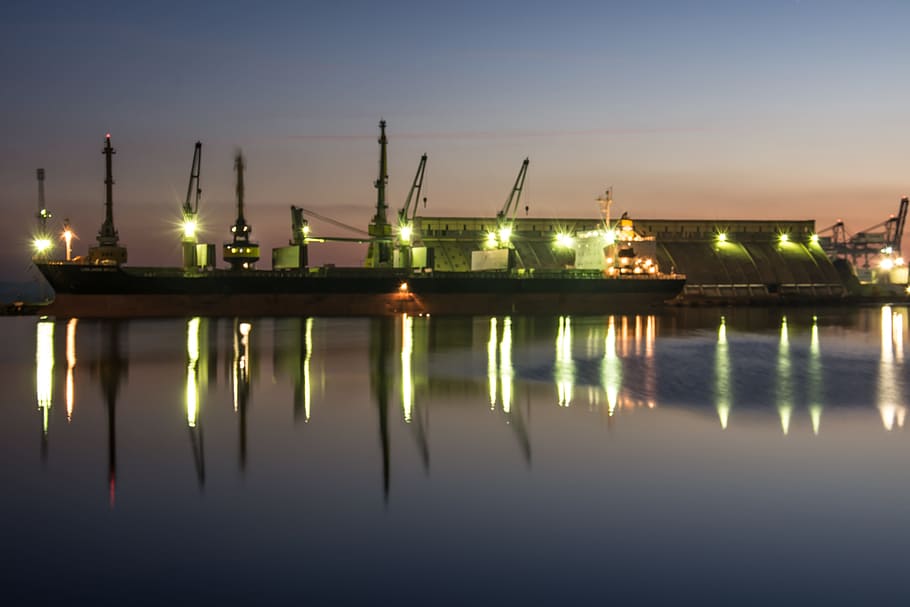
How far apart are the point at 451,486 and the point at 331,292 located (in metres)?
67.8

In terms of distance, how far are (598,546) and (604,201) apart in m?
100

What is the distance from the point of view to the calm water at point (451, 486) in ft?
31.3

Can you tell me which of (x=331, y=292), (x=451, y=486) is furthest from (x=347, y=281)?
(x=451, y=486)

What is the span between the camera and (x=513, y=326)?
2434 inches

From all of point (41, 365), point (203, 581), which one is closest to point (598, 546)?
point (203, 581)

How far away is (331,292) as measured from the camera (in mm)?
80500

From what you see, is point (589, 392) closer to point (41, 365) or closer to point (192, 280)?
point (41, 365)

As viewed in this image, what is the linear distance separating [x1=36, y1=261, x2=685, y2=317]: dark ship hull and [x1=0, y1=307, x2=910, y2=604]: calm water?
44838 mm

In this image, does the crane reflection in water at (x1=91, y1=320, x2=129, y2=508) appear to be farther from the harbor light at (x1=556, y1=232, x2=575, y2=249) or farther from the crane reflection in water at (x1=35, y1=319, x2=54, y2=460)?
the harbor light at (x1=556, y1=232, x2=575, y2=249)

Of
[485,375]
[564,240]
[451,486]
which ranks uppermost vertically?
[564,240]

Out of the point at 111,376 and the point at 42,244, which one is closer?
the point at 111,376

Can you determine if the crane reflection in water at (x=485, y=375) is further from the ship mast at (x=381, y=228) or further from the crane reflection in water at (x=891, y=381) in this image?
the ship mast at (x=381, y=228)

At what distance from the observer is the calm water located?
9555 millimetres

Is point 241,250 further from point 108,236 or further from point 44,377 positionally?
point 44,377
